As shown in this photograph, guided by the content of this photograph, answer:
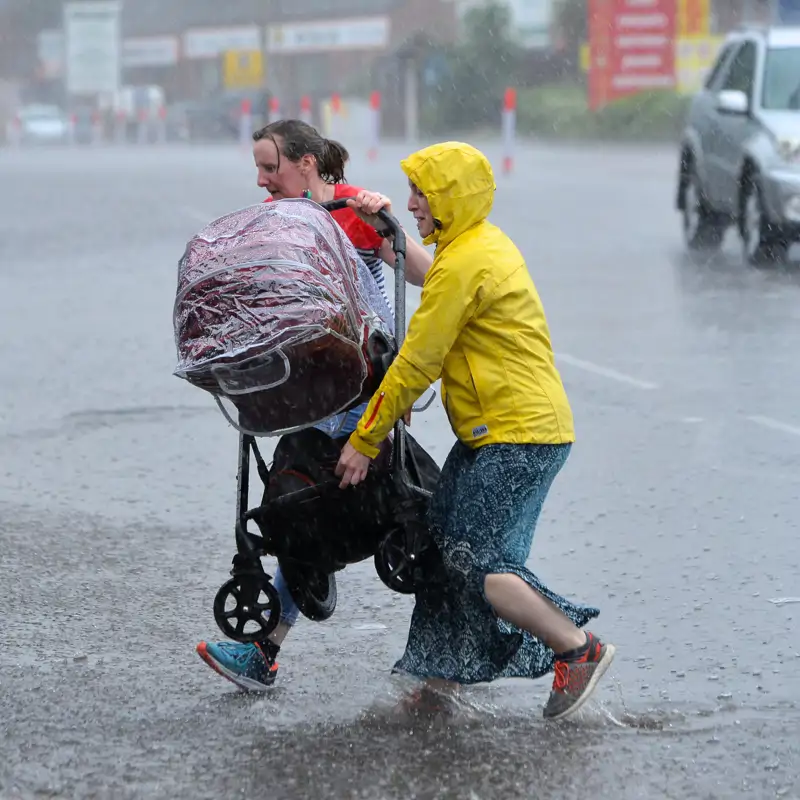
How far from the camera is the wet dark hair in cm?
505

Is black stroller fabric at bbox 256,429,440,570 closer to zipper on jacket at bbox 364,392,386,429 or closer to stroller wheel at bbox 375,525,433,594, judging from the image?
stroller wheel at bbox 375,525,433,594

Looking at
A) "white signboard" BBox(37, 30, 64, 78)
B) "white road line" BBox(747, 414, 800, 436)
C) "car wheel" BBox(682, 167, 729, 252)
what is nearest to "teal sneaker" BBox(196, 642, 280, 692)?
"white road line" BBox(747, 414, 800, 436)

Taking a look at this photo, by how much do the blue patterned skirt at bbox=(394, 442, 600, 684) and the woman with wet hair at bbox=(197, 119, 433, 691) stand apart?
36 centimetres

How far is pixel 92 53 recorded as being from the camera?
239 ft

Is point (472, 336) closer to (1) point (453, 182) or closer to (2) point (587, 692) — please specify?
(1) point (453, 182)

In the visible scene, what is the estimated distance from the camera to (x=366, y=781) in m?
4.16

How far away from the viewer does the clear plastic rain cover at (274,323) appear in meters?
4.27

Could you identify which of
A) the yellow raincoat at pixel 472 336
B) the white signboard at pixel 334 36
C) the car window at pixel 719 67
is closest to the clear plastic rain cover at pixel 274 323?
the yellow raincoat at pixel 472 336

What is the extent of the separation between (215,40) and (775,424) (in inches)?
3153

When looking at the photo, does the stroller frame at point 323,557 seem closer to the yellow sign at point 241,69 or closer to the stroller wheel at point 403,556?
the stroller wheel at point 403,556

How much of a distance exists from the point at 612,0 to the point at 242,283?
150 ft

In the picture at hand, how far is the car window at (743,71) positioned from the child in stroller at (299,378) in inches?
459

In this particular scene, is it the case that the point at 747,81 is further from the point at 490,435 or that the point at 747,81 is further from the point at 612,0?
the point at 612,0

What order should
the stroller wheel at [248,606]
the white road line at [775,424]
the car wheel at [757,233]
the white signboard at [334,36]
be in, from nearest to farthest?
the stroller wheel at [248,606]
the white road line at [775,424]
the car wheel at [757,233]
the white signboard at [334,36]
